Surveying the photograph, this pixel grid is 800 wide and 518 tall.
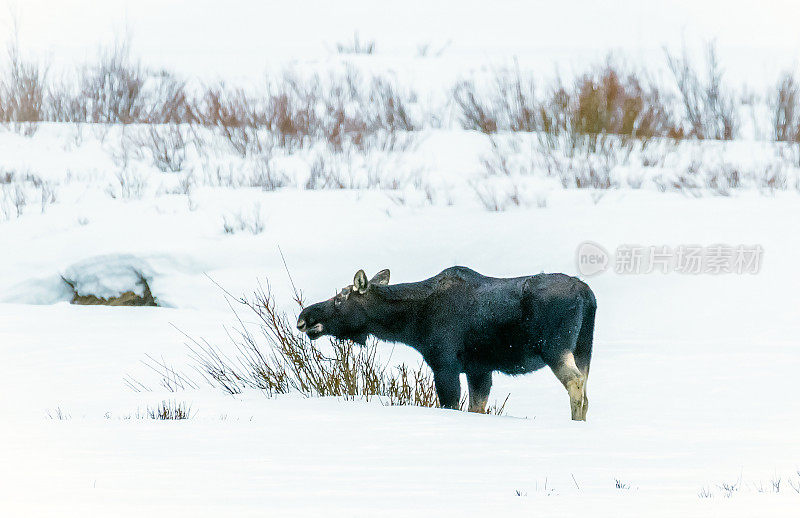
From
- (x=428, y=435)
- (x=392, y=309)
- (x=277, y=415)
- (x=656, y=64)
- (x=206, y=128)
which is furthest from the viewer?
(x=656, y=64)

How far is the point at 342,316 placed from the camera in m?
5.92

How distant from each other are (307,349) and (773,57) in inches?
698

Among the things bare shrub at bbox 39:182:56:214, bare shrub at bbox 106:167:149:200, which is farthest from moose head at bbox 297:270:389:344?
bare shrub at bbox 39:182:56:214

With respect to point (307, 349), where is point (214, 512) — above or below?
above

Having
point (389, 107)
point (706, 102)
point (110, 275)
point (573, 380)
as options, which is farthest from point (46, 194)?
point (706, 102)

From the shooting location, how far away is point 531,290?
18.1 feet

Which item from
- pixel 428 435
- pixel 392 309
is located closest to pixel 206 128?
pixel 392 309

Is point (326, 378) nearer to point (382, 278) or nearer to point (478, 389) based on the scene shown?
point (382, 278)

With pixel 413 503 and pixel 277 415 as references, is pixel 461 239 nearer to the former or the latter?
pixel 277 415

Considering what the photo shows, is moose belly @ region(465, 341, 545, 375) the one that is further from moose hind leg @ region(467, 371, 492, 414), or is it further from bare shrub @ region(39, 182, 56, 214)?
bare shrub @ region(39, 182, 56, 214)

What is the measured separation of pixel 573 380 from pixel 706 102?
12142 millimetres

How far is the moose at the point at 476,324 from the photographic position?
5.44 meters

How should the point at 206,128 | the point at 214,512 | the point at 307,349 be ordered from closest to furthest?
the point at 214,512 → the point at 307,349 → the point at 206,128

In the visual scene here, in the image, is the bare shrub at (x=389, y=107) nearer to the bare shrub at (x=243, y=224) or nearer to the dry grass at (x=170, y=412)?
the bare shrub at (x=243, y=224)
